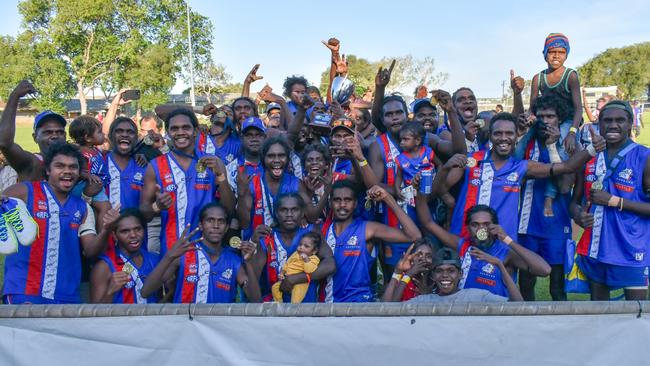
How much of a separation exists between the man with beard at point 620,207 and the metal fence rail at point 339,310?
7.65ft

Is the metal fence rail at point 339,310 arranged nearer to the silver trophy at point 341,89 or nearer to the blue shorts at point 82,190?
the blue shorts at point 82,190

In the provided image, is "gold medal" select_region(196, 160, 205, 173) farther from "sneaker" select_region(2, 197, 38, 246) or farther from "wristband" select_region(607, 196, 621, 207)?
"wristband" select_region(607, 196, 621, 207)

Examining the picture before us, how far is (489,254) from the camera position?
167 inches

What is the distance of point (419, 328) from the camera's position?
237 centimetres

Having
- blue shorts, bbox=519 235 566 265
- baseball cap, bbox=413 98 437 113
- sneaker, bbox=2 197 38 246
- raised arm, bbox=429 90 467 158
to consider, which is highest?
baseball cap, bbox=413 98 437 113

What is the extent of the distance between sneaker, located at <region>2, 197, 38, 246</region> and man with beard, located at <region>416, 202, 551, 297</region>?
10.00 feet

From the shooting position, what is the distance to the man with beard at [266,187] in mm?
4930

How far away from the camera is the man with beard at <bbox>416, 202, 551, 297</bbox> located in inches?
163

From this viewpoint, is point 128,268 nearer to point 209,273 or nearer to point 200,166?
point 209,273

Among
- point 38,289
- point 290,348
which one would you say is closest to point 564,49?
point 290,348

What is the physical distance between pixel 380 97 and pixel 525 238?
2132 millimetres

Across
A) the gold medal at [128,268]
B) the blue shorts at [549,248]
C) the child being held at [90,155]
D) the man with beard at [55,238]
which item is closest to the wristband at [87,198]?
the child being held at [90,155]

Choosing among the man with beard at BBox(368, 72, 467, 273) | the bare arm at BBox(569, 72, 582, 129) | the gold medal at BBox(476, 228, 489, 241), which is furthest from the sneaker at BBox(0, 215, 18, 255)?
the bare arm at BBox(569, 72, 582, 129)

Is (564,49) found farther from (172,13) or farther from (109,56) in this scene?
(172,13)
